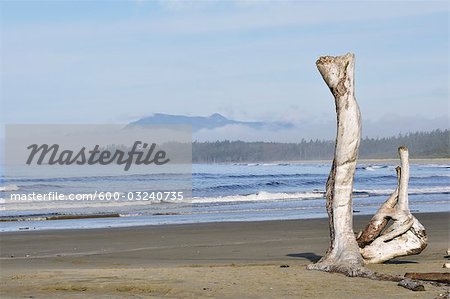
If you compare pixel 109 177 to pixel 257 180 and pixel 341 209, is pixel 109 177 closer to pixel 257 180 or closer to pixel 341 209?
pixel 257 180

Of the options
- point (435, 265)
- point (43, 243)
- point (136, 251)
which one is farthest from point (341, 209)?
point (43, 243)

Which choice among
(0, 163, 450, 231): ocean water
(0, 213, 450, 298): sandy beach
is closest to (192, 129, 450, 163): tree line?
(0, 163, 450, 231): ocean water

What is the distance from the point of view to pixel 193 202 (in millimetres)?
36031

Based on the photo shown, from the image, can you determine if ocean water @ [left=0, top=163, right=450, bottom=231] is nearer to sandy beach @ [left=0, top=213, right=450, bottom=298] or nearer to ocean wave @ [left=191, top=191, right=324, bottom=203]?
ocean wave @ [left=191, top=191, right=324, bottom=203]

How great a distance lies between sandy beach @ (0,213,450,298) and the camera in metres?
9.71

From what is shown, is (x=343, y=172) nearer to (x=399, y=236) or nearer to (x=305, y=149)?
(x=399, y=236)

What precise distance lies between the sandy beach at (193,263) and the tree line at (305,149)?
65176mm

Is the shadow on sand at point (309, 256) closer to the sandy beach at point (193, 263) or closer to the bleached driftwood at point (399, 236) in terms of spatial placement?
the sandy beach at point (193, 263)

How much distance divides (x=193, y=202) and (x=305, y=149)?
93071 mm

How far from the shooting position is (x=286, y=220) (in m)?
24.6

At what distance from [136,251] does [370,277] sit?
7173mm

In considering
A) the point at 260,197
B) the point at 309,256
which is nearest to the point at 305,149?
the point at 260,197

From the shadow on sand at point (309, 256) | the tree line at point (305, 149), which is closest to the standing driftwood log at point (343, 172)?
the shadow on sand at point (309, 256)

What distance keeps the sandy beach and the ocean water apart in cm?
338
